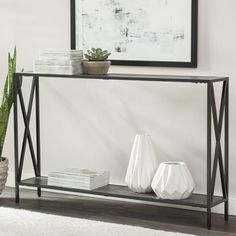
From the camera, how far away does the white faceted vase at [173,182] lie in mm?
3500

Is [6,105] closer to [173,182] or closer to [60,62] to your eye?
[60,62]

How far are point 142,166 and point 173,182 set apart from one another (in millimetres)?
233

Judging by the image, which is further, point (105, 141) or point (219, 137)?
point (105, 141)

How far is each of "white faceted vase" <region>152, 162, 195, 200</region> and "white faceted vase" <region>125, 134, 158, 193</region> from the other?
10 centimetres

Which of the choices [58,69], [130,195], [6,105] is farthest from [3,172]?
[130,195]

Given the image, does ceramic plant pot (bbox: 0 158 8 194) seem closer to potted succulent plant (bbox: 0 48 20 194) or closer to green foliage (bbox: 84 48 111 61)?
potted succulent plant (bbox: 0 48 20 194)

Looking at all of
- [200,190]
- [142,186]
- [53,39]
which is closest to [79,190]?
[142,186]

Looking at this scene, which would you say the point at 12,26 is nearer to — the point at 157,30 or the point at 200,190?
the point at 157,30

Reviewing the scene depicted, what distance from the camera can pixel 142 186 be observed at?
143 inches

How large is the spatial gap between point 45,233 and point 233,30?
1.46 m

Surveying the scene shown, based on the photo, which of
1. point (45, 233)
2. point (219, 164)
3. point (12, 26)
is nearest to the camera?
point (45, 233)

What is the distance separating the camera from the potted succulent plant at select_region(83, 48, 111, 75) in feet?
12.1

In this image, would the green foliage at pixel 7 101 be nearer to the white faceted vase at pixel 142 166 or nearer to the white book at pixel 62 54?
the white book at pixel 62 54

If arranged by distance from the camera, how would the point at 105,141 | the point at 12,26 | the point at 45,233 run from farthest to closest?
the point at 12,26
the point at 105,141
the point at 45,233
